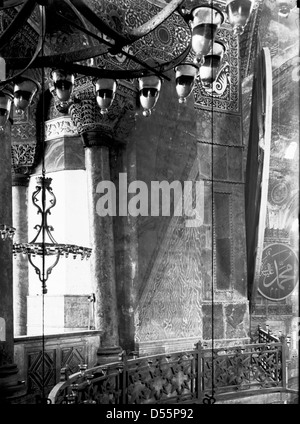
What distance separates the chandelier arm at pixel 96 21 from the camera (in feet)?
10.3

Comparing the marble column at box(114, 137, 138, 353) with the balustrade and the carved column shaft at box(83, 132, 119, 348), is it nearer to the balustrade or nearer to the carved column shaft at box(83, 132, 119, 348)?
the carved column shaft at box(83, 132, 119, 348)

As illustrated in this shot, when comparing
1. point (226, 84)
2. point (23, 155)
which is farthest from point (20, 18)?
point (226, 84)

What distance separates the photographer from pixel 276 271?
32.4 feet

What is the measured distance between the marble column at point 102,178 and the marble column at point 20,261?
5.63ft

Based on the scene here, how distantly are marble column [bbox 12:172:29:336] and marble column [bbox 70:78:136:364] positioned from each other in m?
1.71

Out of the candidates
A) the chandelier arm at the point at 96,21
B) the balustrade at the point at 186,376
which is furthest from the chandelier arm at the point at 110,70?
the balustrade at the point at 186,376

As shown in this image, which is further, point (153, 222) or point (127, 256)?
point (153, 222)

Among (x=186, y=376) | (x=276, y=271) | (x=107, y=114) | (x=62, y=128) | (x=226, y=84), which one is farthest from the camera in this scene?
(x=276, y=271)

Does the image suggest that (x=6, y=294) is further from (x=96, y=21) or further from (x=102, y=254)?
(x=96, y=21)

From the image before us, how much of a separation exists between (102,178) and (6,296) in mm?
2571

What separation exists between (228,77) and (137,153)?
2363 mm

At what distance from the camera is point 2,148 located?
5.88 metres
